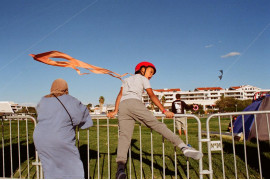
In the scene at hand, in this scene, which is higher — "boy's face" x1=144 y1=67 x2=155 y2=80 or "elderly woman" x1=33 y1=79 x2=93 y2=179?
"boy's face" x1=144 y1=67 x2=155 y2=80

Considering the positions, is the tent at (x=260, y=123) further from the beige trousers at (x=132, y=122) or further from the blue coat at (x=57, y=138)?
the blue coat at (x=57, y=138)

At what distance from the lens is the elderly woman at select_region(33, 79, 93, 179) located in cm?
270

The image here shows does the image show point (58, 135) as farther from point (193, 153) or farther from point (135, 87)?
point (193, 153)

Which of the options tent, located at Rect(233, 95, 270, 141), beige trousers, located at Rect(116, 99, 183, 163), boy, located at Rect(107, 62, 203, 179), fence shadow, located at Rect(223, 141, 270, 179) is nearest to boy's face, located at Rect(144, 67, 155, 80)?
A: boy, located at Rect(107, 62, 203, 179)

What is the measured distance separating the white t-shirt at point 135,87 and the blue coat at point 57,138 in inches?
37.0

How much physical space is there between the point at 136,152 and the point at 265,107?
4393 mm

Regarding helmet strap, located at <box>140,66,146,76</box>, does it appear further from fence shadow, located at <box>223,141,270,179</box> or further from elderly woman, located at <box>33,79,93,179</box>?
fence shadow, located at <box>223,141,270,179</box>

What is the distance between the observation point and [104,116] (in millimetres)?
3867

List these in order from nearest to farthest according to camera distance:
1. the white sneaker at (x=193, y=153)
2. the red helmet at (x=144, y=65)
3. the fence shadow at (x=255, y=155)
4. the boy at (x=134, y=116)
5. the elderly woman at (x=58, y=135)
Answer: the elderly woman at (x=58, y=135)
the white sneaker at (x=193, y=153)
the boy at (x=134, y=116)
the red helmet at (x=144, y=65)
the fence shadow at (x=255, y=155)

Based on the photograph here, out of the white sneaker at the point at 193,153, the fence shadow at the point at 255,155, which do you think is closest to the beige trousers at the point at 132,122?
the white sneaker at the point at 193,153

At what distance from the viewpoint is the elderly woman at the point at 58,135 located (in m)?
2.70

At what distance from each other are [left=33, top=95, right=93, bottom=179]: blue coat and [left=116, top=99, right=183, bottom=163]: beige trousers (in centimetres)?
81

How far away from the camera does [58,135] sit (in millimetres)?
2693

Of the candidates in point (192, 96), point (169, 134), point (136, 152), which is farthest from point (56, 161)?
point (192, 96)
